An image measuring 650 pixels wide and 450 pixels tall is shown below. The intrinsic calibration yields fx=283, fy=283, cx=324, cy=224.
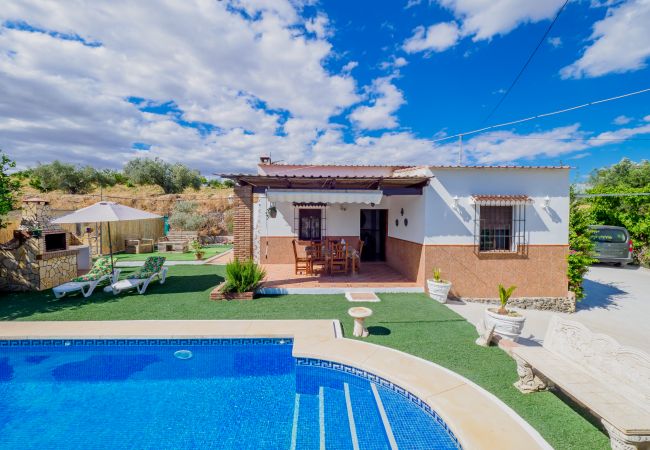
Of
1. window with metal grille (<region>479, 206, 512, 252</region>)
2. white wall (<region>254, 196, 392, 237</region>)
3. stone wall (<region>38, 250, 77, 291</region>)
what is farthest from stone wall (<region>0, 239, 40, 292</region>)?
window with metal grille (<region>479, 206, 512, 252</region>)

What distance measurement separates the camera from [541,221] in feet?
47.0

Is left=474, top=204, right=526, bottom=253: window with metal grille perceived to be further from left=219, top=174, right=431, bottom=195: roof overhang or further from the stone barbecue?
the stone barbecue

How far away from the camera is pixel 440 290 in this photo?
1350 centimetres

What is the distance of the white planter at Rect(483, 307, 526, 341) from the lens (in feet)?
29.5

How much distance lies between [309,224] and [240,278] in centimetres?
890

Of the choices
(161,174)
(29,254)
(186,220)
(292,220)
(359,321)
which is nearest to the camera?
(359,321)

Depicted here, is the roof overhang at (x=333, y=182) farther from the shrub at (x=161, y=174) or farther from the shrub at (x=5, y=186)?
the shrub at (x=161, y=174)

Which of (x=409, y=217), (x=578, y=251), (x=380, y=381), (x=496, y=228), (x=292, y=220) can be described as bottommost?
(x=380, y=381)

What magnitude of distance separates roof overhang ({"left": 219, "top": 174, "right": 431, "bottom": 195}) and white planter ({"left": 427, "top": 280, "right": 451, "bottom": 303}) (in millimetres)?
4602

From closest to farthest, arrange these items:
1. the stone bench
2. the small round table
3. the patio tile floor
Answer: the stone bench < the small round table < the patio tile floor

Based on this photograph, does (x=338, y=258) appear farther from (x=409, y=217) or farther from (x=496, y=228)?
(x=496, y=228)

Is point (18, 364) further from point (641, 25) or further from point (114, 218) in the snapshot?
point (641, 25)

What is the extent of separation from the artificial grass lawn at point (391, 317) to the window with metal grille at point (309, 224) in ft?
23.5

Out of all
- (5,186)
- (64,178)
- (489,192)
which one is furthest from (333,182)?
(64,178)
